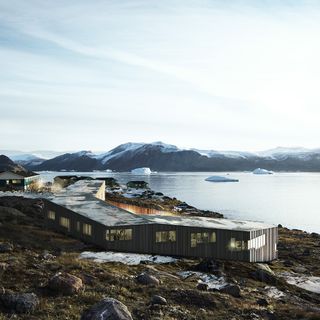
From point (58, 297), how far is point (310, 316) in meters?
13.6

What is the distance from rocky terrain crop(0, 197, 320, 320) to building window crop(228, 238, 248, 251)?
238 centimetres

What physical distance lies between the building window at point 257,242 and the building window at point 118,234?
1210cm

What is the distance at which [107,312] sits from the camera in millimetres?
18203

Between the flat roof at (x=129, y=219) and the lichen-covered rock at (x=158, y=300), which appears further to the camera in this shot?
the flat roof at (x=129, y=219)

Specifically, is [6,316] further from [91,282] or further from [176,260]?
[176,260]

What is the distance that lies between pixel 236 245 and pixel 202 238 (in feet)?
11.3

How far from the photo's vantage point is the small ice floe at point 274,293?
96.6 ft

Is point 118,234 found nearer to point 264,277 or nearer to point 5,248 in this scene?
point 5,248

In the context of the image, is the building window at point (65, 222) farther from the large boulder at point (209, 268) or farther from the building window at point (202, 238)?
the large boulder at point (209, 268)

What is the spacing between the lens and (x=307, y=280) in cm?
3819

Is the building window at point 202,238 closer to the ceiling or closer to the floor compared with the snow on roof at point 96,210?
closer to the floor

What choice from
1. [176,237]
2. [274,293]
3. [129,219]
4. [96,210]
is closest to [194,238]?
[176,237]

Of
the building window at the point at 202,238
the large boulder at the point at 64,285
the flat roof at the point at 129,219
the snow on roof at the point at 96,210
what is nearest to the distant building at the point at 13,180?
the snow on roof at the point at 96,210

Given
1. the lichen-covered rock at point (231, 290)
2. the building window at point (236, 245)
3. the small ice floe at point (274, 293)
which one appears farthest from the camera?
the building window at point (236, 245)
